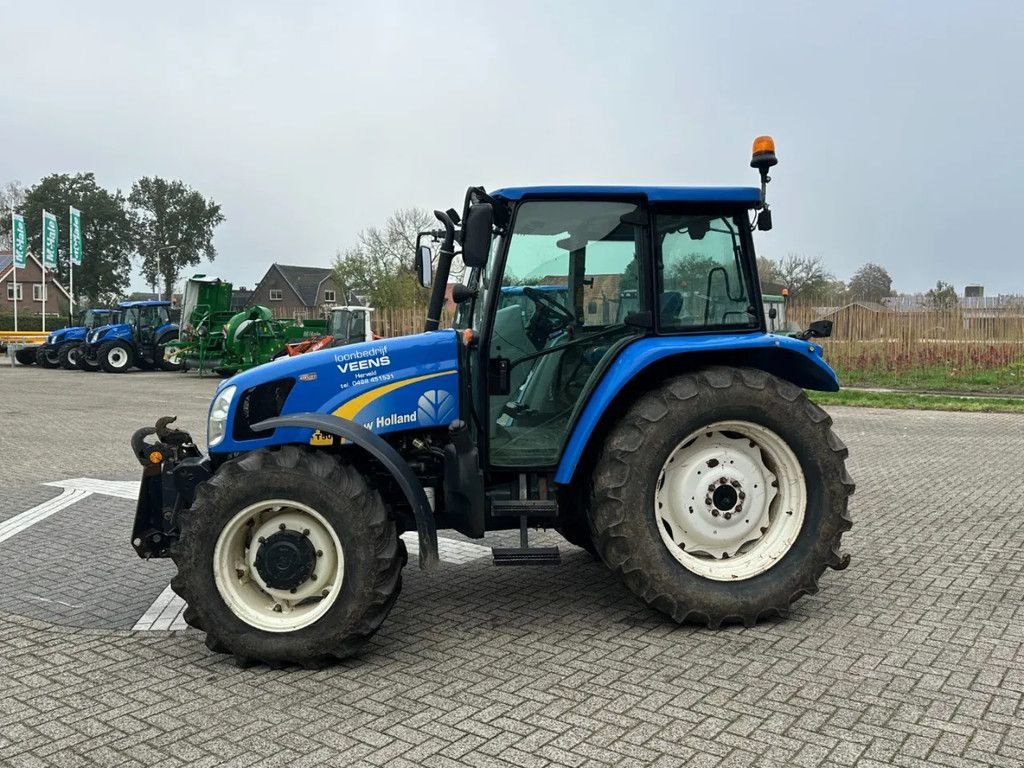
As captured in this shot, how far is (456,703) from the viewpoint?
3.86m

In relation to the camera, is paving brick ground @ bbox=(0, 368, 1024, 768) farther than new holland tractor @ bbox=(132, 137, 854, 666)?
No

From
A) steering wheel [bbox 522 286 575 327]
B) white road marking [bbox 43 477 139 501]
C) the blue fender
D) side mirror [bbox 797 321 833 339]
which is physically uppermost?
steering wheel [bbox 522 286 575 327]

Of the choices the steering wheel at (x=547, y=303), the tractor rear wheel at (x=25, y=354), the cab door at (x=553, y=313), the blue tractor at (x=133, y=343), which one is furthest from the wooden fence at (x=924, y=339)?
the tractor rear wheel at (x=25, y=354)

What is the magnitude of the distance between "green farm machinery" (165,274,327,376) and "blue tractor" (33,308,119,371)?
6.15m

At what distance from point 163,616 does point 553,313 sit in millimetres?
2686

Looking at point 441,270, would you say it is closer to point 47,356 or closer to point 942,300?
point 942,300

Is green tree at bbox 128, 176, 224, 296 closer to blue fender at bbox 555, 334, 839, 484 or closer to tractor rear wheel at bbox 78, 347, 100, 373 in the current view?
tractor rear wheel at bbox 78, 347, 100, 373

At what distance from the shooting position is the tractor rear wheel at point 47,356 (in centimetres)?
3397

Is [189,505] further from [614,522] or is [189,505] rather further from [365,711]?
[614,522]

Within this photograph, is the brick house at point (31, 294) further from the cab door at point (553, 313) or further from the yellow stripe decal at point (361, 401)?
the cab door at point (553, 313)

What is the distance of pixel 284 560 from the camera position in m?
4.32

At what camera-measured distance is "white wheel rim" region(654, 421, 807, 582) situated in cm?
485

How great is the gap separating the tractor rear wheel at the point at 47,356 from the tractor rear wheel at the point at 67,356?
0.21 meters

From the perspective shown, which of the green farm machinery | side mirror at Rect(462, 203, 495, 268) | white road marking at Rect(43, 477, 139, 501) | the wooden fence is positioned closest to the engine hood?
side mirror at Rect(462, 203, 495, 268)
